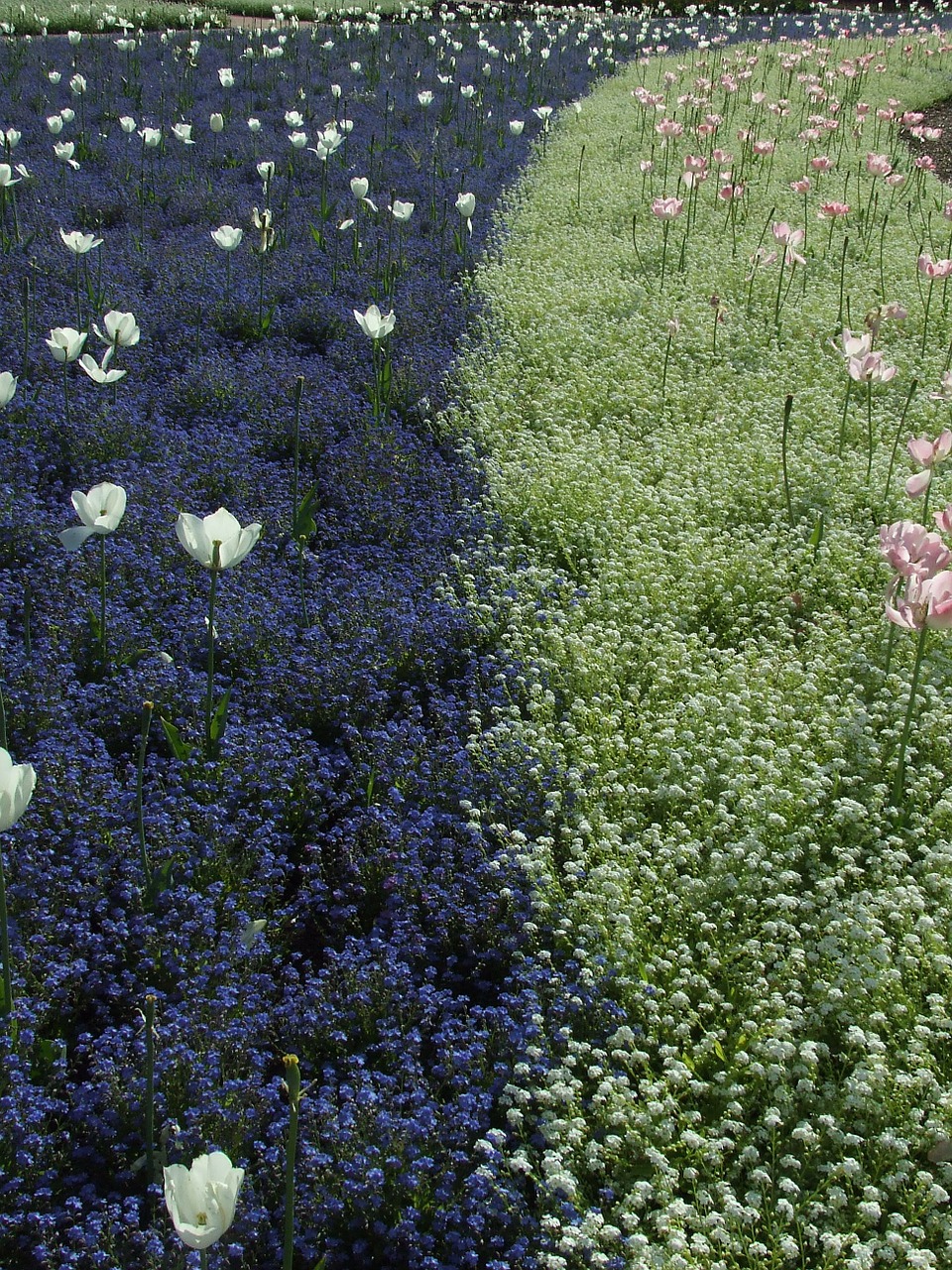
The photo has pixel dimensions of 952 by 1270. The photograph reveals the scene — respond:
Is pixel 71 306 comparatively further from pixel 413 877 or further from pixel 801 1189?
pixel 801 1189

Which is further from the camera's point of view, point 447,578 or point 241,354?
point 241,354

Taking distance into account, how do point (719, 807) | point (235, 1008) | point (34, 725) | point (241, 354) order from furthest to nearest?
point (241, 354)
point (34, 725)
point (719, 807)
point (235, 1008)

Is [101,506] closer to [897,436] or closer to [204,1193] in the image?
[204,1193]

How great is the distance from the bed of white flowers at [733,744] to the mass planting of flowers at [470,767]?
18 millimetres

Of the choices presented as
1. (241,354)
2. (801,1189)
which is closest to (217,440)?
(241,354)

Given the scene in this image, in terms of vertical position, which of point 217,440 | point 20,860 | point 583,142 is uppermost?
point 583,142

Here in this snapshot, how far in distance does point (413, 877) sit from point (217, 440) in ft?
8.22

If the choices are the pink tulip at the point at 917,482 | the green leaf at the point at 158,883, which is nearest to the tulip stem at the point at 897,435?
the pink tulip at the point at 917,482

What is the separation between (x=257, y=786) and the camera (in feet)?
9.93

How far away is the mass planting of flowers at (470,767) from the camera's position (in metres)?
2.15

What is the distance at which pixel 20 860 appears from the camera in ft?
8.77

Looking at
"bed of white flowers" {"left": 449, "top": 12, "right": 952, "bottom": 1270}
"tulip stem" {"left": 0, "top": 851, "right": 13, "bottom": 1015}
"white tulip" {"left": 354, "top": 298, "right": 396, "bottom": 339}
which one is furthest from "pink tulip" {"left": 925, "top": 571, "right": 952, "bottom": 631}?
"white tulip" {"left": 354, "top": 298, "right": 396, "bottom": 339}

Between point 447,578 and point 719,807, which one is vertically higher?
point 447,578

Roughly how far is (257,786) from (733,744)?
1.28 metres
